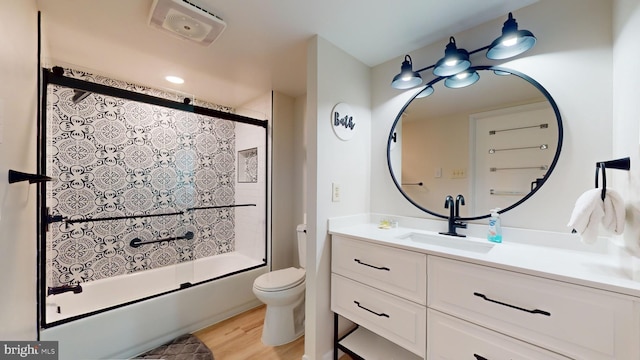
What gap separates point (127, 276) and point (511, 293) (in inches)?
118

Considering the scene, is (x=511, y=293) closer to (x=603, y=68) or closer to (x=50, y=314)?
(x=603, y=68)

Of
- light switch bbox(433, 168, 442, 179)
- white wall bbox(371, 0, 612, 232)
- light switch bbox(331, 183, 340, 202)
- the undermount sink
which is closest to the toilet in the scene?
light switch bbox(331, 183, 340, 202)

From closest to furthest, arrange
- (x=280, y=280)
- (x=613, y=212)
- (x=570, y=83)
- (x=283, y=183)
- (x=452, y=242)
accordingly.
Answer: (x=613, y=212) → (x=570, y=83) → (x=452, y=242) → (x=280, y=280) → (x=283, y=183)

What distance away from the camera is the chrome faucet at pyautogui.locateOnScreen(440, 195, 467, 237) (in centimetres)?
150

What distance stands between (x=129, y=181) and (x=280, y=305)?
197cm

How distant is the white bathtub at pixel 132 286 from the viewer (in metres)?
1.66

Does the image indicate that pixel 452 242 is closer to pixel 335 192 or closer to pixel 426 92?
pixel 335 192

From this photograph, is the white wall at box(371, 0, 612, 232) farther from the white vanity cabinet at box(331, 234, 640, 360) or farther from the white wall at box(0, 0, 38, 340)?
the white wall at box(0, 0, 38, 340)

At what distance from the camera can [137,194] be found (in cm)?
239

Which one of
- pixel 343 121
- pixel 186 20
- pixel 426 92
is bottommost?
pixel 343 121

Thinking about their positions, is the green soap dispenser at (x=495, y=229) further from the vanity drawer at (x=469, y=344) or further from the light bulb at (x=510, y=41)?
the light bulb at (x=510, y=41)

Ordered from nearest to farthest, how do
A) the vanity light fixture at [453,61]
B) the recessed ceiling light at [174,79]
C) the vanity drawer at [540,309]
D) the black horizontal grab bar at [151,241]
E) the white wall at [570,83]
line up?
1. the vanity drawer at [540,309]
2. the white wall at [570,83]
3. the vanity light fixture at [453,61]
4. the recessed ceiling light at [174,79]
5. the black horizontal grab bar at [151,241]

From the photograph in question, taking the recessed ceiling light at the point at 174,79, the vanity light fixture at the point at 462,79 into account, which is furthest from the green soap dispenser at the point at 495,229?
the recessed ceiling light at the point at 174,79

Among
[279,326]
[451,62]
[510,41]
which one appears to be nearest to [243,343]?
[279,326]
